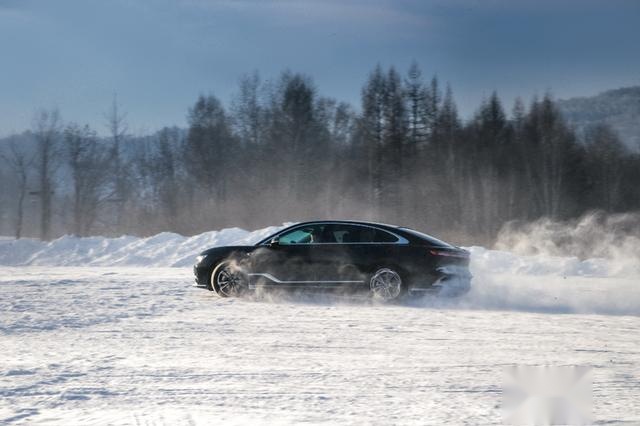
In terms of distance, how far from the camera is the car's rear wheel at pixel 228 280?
12359 millimetres

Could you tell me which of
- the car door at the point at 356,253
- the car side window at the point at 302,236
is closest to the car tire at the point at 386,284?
the car door at the point at 356,253

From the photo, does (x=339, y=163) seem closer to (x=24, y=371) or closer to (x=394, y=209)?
(x=394, y=209)

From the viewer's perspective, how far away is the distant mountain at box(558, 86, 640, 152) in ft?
144

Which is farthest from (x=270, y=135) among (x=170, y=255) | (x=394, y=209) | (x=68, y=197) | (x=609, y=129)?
(x=170, y=255)

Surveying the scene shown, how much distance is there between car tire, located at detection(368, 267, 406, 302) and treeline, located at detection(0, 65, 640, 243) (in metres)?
28.8

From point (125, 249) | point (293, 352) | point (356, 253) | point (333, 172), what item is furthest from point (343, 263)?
point (333, 172)

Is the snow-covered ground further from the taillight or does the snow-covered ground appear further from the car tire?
the taillight

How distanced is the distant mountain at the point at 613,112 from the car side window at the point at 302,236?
37.4 metres

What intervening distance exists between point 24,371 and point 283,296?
6.07m

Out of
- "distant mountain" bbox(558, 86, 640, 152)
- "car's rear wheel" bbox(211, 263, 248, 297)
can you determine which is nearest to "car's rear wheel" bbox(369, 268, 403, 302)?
"car's rear wheel" bbox(211, 263, 248, 297)

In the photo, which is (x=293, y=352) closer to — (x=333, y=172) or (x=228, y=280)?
(x=228, y=280)

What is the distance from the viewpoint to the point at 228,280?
12.4 meters

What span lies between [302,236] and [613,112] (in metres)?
41.7

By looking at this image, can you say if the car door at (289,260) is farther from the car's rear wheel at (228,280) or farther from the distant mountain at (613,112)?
the distant mountain at (613,112)
